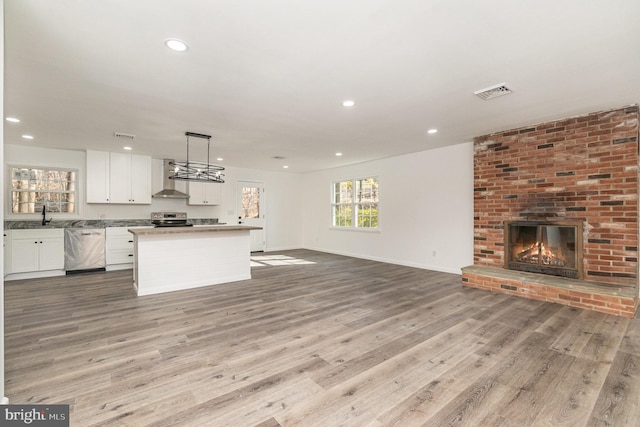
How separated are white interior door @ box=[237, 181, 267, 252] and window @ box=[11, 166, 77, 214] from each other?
3.57 meters

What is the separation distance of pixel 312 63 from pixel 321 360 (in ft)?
8.07

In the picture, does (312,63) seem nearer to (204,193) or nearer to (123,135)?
(123,135)

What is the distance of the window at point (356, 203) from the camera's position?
724 cm

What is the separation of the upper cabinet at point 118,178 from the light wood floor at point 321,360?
2.43 m

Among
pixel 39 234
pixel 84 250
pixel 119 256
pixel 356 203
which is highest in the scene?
pixel 356 203

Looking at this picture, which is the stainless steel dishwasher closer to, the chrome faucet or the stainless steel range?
the chrome faucet

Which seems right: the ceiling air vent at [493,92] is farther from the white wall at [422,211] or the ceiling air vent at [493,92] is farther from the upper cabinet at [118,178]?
the upper cabinet at [118,178]

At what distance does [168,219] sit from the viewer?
6668mm

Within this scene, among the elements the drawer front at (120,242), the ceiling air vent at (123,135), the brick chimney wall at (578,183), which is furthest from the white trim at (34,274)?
the brick chimney wall at (578,183)

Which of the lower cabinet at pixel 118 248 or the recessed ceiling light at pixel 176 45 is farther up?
the recessed ceiling light at pixel 176 45

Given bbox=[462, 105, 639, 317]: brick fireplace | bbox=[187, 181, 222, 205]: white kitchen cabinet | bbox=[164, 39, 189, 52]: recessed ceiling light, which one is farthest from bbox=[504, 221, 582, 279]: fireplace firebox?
bbox=[187, 181, 222, 205]: white kitchen cabinet

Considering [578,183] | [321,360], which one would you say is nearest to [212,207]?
[321,360]

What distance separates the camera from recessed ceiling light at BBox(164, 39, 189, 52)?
218 cm

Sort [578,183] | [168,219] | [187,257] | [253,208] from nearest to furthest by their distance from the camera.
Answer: [578,183]
[187,257]
[168,219]
[253,208]
